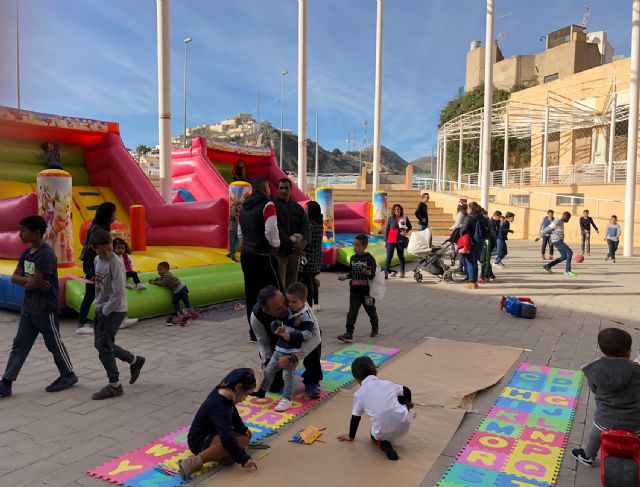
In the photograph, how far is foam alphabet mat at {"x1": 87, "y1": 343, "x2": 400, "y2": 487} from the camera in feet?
10.3

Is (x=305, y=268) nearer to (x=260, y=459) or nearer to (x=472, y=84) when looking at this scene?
(x=260, y=459)

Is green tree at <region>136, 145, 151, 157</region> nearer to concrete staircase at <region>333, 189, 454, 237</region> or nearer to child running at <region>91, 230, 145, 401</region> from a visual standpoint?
concrete staircase at <region>333, 189, 454, 237</region>

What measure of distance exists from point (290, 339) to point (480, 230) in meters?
6.59

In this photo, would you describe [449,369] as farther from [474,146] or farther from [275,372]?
[474,146]

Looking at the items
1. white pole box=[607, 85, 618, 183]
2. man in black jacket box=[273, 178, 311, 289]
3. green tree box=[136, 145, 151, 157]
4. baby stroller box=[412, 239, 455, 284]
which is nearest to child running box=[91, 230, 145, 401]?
man in black jacket box=[273, 178, 311, 289]

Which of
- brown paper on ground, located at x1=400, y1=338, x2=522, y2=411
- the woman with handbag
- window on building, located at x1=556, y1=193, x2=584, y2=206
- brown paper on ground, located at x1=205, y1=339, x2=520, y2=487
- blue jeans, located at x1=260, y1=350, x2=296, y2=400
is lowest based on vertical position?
brown paper on ground, located at x1=205, y1=339, x2=520, y2=487

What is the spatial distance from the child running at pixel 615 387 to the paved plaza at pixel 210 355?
360 mm

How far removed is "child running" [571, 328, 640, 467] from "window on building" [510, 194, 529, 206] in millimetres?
22791

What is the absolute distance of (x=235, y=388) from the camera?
3230mm

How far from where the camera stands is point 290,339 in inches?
166

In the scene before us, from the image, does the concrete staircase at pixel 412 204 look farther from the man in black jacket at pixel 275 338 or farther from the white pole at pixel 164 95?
the man in black jacket at pixel 275 338

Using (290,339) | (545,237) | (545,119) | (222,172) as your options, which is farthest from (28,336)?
(545,119)

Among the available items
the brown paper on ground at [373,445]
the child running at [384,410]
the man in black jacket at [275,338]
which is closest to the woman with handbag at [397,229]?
the brown paper on ground at [373,445]

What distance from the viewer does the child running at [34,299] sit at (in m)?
4.38
